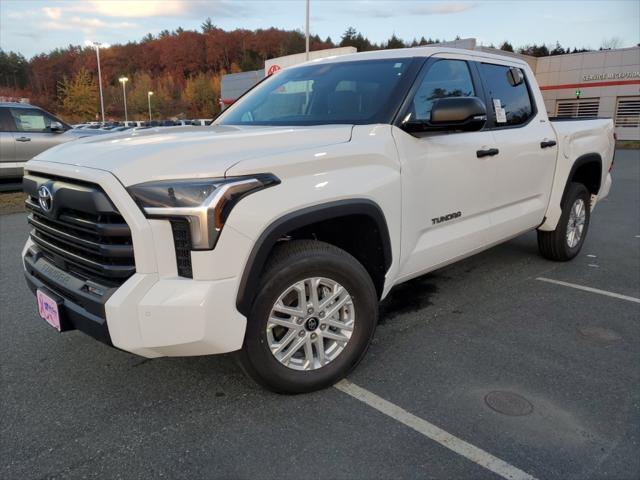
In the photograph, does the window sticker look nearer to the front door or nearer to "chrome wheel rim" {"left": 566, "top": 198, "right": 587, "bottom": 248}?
the front door

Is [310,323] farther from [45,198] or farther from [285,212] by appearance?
[45,198]

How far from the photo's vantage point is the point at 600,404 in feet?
9.14

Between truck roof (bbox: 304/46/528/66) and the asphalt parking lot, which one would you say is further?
truck roof (bbox: 304/46/528/66)

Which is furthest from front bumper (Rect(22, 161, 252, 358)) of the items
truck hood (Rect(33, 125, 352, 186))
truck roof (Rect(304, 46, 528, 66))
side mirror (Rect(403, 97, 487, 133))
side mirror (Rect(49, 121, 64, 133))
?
side mirror (Rect(49, 121, 64, 133))

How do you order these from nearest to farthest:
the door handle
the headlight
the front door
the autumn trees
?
the headlight < the front door < the door handle < the autumn trees

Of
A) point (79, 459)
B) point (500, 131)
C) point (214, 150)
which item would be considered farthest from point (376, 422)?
point (500, 131)

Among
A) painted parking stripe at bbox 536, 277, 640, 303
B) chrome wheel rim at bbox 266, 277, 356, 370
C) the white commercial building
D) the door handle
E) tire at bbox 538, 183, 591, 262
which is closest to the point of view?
chrome wheel rim at bbox 266, 277, 356, 370

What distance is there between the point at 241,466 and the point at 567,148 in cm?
415

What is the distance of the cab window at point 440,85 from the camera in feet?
10.9

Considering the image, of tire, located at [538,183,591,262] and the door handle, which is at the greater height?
the door handle

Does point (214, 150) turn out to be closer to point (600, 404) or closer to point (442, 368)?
point (442, 368)

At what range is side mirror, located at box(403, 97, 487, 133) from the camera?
3031mm

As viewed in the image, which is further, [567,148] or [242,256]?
[567,148]

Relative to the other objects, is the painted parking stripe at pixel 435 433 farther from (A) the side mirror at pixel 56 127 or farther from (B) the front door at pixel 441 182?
(A) the side mirror at pixel 56 127
